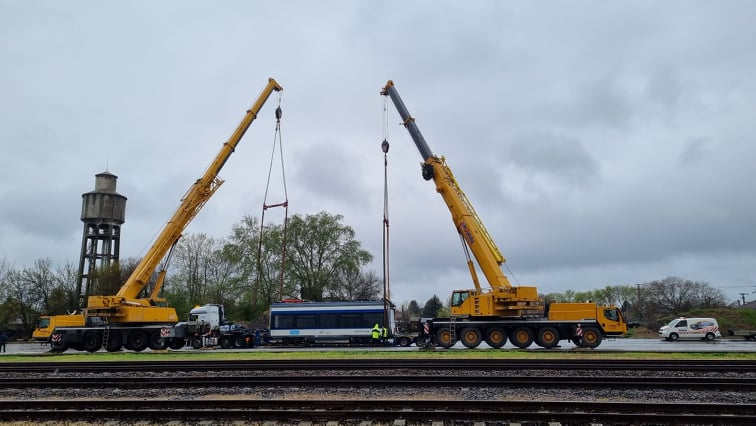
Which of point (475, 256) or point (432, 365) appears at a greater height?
point (475, 256)

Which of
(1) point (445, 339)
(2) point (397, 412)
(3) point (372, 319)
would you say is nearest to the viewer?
(2) point (397, 412)

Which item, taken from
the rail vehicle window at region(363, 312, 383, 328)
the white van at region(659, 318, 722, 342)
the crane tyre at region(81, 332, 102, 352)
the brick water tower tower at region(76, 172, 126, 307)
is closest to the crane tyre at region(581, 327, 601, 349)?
the rail vehicle window at region(363, 312, 383, 328)

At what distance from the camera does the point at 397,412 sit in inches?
348

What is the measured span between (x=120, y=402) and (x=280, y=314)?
22.2 m

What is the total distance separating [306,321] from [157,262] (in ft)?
32.0

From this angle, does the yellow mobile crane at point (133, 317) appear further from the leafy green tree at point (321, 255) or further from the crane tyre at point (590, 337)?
the leafy green tree at point (321, 255)

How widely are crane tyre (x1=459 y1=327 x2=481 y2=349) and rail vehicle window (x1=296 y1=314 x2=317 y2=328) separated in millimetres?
11217

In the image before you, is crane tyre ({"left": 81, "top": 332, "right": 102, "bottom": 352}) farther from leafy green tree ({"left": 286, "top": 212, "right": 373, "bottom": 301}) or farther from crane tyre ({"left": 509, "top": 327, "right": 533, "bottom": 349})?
leafy green tree ({"left": 286, "top": 212, "right": 373, "bottom": 301})

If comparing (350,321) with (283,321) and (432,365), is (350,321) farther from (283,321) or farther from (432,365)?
(432,365)

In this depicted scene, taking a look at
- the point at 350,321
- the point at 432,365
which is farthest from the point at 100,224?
the point at 432,365

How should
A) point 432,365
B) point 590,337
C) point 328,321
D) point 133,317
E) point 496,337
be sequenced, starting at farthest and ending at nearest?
point 328,321
point 133,317
point 496,337
point 590,337
point 432,365

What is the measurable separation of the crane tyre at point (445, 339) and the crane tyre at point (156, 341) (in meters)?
15.0

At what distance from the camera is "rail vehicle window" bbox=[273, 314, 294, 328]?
105 feet

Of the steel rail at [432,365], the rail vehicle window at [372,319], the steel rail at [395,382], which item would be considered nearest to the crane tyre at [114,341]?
the steel rail at [432,365]
